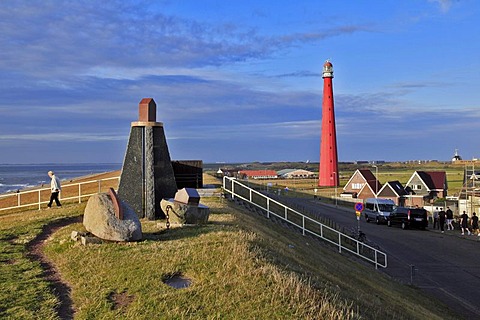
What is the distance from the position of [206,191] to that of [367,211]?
20.1m

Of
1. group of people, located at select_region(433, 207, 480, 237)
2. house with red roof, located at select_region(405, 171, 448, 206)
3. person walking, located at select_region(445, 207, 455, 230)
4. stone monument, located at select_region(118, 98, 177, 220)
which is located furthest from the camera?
house with red roof, located at select_region(405, 171, 448, 206)

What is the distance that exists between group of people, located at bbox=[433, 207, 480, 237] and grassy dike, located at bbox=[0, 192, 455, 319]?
19.2 metres

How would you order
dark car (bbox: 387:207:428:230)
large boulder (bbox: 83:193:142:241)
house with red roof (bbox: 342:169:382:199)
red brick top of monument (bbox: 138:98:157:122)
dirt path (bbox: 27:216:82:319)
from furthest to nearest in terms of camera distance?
house with red roof (bbox: 342:169:382:199) < dark car (bbox: 387:207:428:230) < red brick top of monument (bbox: 138:98:157:122) < large boulder (bbox: 83:193:142:241) < dirt path (bbox: 27:216:82:319)

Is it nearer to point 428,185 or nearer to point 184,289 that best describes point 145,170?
point 184,289

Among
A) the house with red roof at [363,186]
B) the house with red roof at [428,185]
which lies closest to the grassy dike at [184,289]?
the house with red roof at [363,186]

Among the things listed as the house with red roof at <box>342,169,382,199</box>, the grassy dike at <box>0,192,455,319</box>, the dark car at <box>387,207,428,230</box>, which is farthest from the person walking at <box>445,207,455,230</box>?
the house with red roof at <box>342,169,382,199</box>

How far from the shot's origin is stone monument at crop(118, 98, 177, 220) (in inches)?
593

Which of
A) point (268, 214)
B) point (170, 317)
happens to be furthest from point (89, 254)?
point (268, 214)

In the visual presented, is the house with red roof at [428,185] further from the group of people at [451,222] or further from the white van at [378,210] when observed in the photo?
the group of people at [451,222]

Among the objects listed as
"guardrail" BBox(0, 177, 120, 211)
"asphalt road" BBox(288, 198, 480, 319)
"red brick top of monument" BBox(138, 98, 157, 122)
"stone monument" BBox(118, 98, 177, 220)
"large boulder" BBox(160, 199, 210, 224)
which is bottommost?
"asphalt road" BBox(288, 198, 480, 319)

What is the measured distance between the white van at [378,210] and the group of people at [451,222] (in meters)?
3.58

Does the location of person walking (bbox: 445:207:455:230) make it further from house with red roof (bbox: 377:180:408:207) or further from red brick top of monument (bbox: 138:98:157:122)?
house with red roof (bbox: 377:180:408:207)

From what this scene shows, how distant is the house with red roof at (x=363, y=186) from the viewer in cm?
6625

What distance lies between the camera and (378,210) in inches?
1489
